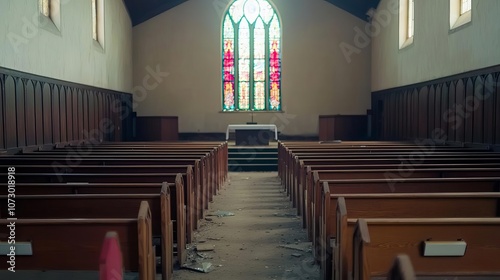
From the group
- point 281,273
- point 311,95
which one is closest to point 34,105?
point 281,273

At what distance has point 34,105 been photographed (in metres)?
9.41

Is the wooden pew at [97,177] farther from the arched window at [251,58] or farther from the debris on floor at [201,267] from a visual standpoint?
the arched window at [251,58]

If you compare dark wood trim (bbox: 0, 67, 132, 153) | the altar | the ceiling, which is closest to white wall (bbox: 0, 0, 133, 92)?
dark wood trim (bbox: 0, 67, 132, 153)

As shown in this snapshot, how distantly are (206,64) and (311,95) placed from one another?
406 cm

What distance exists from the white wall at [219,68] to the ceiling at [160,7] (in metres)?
0.24

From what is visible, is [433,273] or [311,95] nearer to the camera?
[433,273]

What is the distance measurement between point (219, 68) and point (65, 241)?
49.6 feet

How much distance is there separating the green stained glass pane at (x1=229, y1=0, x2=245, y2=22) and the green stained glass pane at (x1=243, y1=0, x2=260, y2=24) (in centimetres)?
15

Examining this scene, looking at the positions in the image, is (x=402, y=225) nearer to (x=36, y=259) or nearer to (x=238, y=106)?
(x=36, y=259)

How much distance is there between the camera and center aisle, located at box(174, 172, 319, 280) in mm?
4199

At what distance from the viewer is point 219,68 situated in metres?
17.2

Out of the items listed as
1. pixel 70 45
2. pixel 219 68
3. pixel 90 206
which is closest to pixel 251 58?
pixel 219 68

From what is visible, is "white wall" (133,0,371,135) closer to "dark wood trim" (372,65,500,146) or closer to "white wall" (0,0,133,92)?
"white wall" (0,0,133,92)

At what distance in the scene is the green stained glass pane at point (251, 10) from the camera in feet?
56.7
